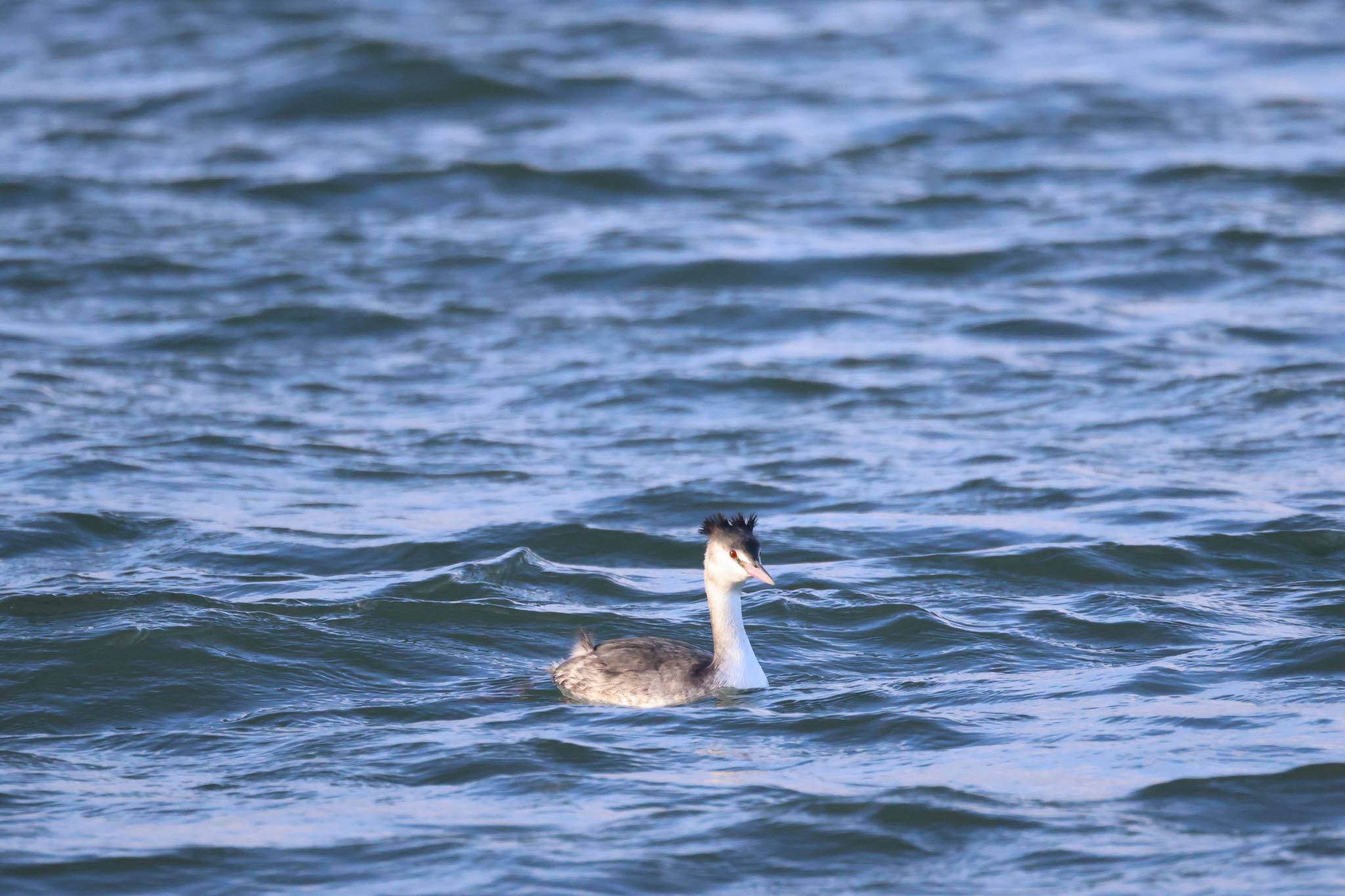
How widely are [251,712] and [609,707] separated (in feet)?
6.06

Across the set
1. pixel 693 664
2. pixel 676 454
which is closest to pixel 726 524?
pixel 693 664

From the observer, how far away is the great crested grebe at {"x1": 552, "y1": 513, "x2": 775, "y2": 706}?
1016 centimetres

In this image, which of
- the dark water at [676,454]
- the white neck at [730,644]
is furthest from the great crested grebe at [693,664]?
the dark water at [676,454]

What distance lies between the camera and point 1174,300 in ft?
67.5

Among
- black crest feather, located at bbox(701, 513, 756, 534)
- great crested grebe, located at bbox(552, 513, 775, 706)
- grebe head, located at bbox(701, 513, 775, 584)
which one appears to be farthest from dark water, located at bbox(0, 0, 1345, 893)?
black crest feather, located at bbox(701, 513, 756, 534)

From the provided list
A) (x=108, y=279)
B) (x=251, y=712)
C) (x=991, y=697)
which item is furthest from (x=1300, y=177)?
(x=251, y=712)

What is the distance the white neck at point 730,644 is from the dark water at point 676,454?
0.16 metres

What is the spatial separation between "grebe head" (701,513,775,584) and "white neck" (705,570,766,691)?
0.09m

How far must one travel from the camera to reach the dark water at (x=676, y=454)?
8891 mm

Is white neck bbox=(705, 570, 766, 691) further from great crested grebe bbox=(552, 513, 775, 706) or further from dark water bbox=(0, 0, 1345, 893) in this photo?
dark water bbox=(0, 0, 1345, 893)

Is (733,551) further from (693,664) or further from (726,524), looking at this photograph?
(693,664)

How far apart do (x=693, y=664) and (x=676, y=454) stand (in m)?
5.84

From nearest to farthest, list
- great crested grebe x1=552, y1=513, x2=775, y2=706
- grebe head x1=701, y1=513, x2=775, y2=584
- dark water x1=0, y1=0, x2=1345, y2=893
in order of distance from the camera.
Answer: dark water x1=0, y1=0, x2=1345, y2=893 → grebe head x1=701, y1=513, x2=775, y2=584 → great crested grebe x1=552, y1=513, x2=775, y2=706

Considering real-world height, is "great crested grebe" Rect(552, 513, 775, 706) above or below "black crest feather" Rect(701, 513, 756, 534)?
below
